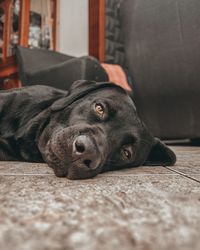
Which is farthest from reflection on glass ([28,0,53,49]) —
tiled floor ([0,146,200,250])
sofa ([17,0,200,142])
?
tiled floor ([0,146,200,250])

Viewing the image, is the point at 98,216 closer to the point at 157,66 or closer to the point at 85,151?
the point at 85,151

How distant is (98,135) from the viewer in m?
1.16

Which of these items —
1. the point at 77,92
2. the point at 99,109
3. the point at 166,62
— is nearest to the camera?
the point at 99,109

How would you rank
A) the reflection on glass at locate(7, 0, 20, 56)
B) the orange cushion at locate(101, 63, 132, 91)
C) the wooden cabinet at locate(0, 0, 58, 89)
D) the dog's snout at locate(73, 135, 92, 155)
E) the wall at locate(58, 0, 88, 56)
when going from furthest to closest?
the wall at locate(58, 0, 88, 56), the reflection on glass at locate(7, 0, 20, 56), the wooden cabinet at locate(0, 0, 58, 89), the orange cushion at locate(101, 63, 132, 91), the dog's snout at locate(73, 135, 92, 155)

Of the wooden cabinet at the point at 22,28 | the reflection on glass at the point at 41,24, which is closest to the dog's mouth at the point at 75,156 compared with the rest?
the wooden cabinet at the point at 22,28

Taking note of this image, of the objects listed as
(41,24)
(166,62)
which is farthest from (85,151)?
(41,24)

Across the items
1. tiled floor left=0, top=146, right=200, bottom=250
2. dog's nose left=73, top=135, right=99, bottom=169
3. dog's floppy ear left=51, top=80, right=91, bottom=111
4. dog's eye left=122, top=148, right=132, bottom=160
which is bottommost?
tiled floor left=0, top=146, right=200, bottom=250

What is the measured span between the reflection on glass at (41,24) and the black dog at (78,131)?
10.6 ft

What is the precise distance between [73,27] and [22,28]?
96cm

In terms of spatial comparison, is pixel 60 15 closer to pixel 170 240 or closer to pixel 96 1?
pixel 96 1

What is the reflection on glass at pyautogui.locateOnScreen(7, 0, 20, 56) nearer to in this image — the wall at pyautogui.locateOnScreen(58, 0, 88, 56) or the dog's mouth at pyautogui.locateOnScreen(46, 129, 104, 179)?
the wall at pyautogui.locateOnScreen(58, 0, 88, 56)

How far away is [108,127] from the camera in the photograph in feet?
4.37

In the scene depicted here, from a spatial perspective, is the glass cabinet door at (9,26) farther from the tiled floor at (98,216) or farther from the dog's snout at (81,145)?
the tiled floor at (98,216)

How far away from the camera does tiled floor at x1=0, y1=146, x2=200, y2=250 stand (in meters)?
0.44
